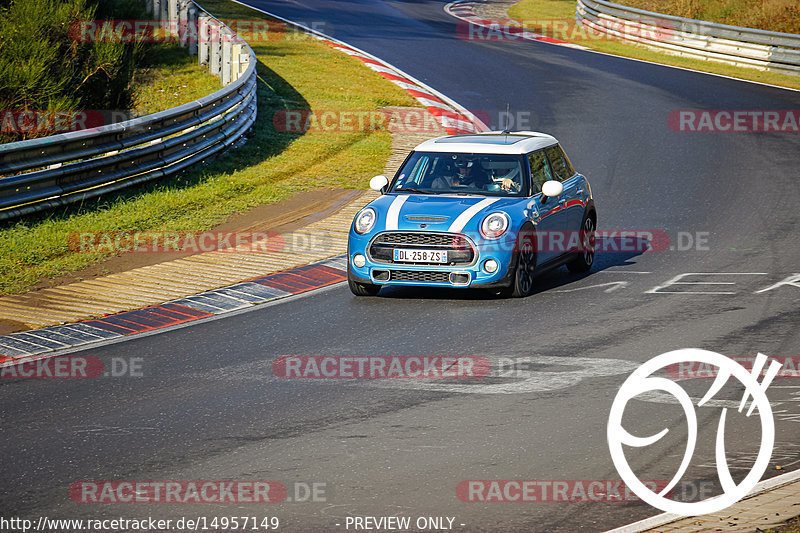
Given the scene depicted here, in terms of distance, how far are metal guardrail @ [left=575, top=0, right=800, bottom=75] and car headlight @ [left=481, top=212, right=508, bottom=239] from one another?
19.9 meters

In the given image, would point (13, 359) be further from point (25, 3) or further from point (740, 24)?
point (740, 24)

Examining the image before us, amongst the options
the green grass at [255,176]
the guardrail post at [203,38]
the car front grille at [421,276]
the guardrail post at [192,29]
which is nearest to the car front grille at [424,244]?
the car front grille at [421,276]

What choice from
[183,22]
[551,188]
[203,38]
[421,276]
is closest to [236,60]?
[203,38]

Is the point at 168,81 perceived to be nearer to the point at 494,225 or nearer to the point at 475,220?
the point at 475,220

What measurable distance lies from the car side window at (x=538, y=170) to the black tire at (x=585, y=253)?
0.89 m

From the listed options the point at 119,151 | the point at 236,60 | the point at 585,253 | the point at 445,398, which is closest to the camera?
the point at 445,398

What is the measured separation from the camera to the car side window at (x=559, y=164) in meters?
12.3

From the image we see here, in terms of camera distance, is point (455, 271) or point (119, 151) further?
point (119, 151)

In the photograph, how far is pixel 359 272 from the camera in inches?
428

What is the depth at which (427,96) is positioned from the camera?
76.2 feet

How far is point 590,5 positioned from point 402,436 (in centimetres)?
3123

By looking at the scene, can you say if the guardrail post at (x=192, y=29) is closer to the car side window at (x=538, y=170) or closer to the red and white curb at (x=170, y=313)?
the red and white curb at (x=170, y=313)

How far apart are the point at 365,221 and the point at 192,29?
15.7 meters

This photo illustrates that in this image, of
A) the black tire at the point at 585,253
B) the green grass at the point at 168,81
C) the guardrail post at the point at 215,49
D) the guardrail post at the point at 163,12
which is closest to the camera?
the black tire at the point at 585,253
